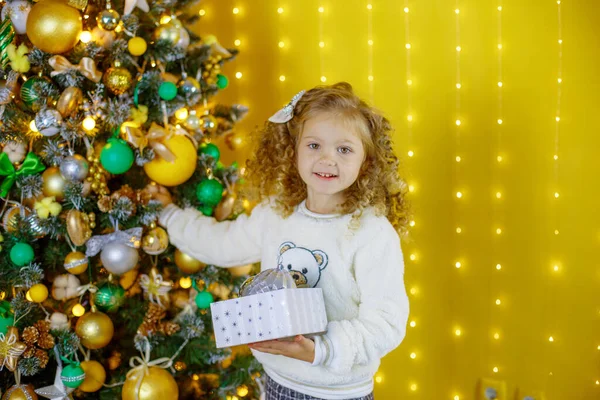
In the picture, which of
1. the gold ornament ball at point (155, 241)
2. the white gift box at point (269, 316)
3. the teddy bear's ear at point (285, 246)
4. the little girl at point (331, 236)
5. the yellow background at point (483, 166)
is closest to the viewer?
the white gift box at point (269, 316)

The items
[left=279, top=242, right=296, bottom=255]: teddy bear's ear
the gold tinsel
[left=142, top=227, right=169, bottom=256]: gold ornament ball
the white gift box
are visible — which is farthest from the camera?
the gold tinsel

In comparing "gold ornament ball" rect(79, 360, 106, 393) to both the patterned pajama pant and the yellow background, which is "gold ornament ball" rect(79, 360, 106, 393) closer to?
the patterned pajama pant

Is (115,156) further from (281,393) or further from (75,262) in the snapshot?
(281,393)

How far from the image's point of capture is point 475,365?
7.20ft

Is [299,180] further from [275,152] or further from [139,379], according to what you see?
[139,379]

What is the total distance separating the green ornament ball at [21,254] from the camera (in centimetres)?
150

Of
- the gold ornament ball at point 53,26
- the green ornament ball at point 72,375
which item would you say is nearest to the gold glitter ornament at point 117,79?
the gold ornament ball at point 53,26

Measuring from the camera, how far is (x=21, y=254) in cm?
150

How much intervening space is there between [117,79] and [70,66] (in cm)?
12

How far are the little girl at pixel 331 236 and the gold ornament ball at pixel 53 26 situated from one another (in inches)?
19.8

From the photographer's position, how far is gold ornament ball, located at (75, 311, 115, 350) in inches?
60.7

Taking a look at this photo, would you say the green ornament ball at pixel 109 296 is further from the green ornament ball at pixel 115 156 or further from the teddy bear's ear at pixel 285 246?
the teddy bear's ear at pixel 285 246

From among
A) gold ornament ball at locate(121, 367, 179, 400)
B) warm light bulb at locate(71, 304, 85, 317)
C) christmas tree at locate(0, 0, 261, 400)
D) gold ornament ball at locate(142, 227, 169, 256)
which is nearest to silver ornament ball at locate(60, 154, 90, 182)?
christmas tree at locate(0, 0, 261, 400)

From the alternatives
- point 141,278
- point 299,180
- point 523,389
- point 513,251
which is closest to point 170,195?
point 141,278
